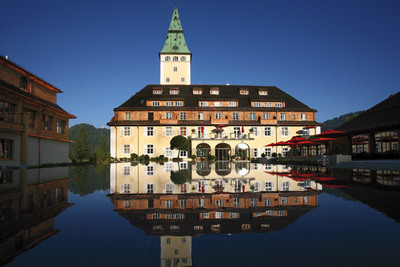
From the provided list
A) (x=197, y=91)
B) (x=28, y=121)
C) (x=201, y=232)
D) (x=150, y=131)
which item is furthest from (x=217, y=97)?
(x=201, y=232)

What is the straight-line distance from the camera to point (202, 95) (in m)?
46.0

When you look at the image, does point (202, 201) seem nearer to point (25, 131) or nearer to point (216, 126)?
point (25, 131)

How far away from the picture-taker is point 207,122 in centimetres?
4241

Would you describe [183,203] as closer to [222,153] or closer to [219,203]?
[219,203]

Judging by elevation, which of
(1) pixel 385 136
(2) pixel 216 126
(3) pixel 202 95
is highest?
(3) pixel 202 95

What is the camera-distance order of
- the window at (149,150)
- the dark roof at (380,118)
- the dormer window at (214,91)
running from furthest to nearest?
the dormer window at (214,91), the window at (149,150), the dark roof at (380,118)

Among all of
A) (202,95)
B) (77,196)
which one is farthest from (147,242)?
(202,95)

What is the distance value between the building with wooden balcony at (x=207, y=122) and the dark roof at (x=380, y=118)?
11.4m

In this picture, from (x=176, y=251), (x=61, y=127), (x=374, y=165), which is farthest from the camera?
(x=61, y=127)

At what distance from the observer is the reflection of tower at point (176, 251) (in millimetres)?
2713

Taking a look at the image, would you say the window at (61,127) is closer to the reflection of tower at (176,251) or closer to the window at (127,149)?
the window at (127,149)

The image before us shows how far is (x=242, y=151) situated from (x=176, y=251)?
4018 centimetres

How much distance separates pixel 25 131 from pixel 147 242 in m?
19.9

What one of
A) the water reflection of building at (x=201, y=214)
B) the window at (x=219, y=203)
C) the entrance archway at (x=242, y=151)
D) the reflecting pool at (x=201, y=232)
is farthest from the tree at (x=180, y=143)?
the window at (x=219, y=203)
